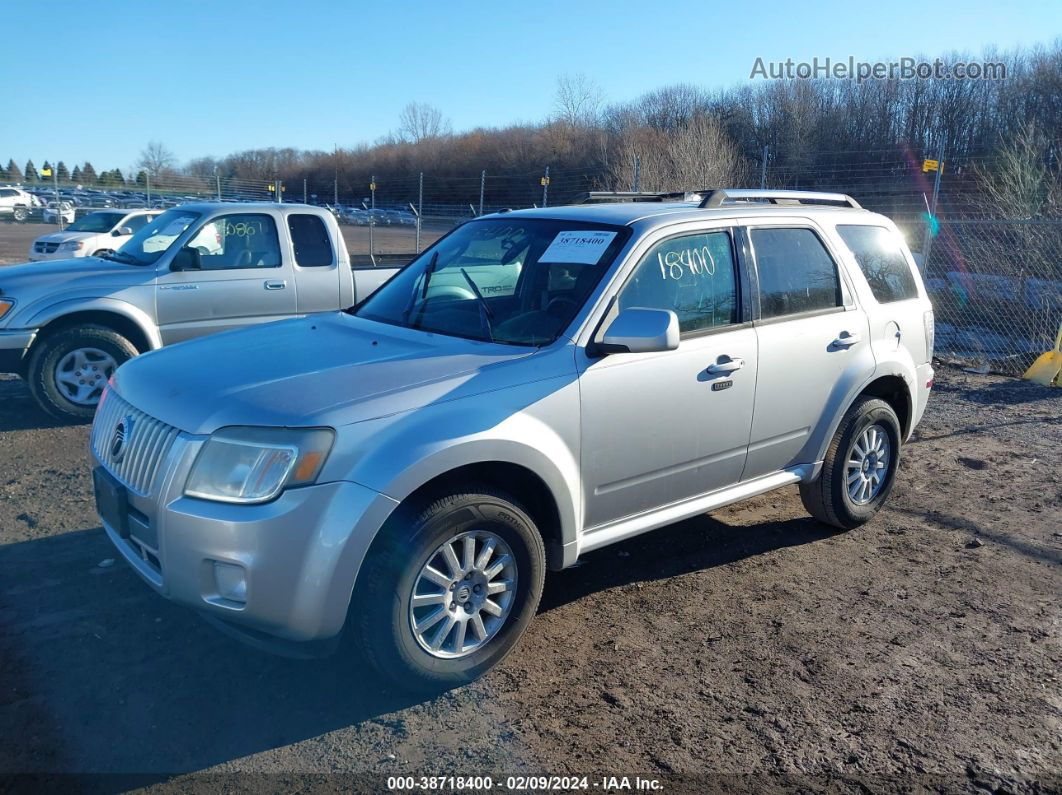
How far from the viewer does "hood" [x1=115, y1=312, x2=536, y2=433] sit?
318 centimetres

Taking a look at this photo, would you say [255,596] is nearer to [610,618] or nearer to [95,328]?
[610,618]

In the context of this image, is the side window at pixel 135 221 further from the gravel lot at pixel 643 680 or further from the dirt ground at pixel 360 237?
the gravel lot at pixel 643 680

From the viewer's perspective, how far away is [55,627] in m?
3.84

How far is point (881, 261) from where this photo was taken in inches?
212

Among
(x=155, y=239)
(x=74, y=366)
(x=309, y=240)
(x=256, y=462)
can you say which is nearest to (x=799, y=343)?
(x=256, y=462)

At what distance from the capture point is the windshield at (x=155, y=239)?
25.6ft

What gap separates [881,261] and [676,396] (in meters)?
2.16

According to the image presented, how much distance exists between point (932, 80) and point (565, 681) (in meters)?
32.8

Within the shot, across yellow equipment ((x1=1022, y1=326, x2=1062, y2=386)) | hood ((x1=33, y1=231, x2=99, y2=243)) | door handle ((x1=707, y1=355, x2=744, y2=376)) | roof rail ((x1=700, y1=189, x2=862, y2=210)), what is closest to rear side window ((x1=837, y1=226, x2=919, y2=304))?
roof rail ((x1=700, y1=189, x2=862, y2=210))

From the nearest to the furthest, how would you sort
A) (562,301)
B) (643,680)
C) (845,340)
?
(643,680) < (562,301) < (845,340)

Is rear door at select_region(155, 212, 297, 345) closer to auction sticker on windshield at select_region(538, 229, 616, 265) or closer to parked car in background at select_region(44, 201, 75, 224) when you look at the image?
auction sticker on windshield at select_region(538, 229, 616, 265)

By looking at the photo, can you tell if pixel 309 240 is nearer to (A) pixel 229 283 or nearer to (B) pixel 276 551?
(A) pixel 229 283

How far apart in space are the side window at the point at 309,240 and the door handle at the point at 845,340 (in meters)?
5.10

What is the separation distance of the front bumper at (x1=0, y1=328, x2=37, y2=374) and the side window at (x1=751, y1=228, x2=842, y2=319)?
579 cm
